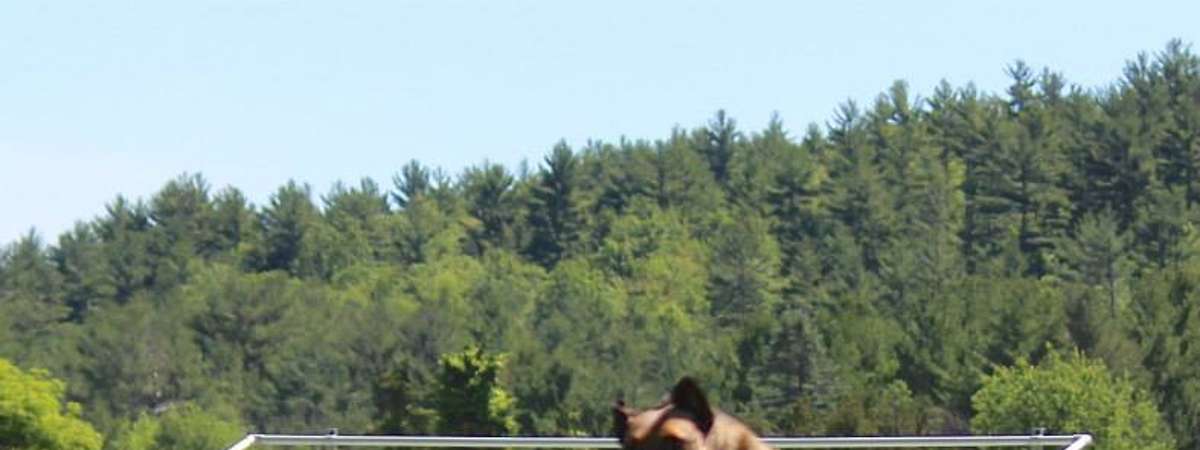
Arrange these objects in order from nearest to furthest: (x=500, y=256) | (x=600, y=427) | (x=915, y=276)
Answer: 1. (x=600, y=427)
2. (x=915, y=276)
3. (x=500, y=256)

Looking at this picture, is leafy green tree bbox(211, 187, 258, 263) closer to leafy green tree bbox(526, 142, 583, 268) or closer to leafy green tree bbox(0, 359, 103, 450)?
leafy green tree bbox(526, 142, 583, 268)

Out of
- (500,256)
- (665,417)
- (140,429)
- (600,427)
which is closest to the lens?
(665,417)

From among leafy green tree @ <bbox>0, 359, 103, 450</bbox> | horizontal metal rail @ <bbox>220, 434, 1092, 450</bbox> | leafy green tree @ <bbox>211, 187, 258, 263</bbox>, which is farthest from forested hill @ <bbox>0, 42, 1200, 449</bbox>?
horizontal metal rail @ <bbox>220, 434, 1092, 450</bbox>

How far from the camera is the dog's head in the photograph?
15.7 feet

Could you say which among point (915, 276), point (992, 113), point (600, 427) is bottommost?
point (600, 427)

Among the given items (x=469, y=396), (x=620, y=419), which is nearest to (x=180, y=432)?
(x=469, y=396)

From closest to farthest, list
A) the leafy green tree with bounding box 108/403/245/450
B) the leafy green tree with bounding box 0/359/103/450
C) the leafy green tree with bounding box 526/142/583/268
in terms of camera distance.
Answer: the leafy green tree with bounding box 0/359/103/450 → the leafy green tree with bounding box 108/403/245/450 → the leafy green tree with bounding box 526/142/583/268

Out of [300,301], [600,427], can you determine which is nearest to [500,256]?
[300,301]

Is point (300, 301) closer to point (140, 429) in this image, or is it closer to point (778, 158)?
point (140, 429)

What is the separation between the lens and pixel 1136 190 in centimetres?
15425

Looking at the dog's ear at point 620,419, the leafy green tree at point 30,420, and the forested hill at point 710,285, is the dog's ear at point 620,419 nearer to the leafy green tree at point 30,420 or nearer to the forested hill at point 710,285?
the leafy green tree at point 30,420

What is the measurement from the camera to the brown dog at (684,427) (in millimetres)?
4785

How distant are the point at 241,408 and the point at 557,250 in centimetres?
3066

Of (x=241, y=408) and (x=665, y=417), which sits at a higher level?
(x=241, y=408)
